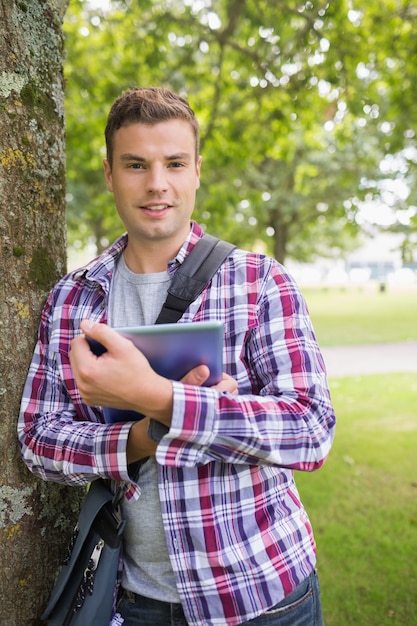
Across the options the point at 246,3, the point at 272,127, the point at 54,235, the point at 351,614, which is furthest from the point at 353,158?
the point at 54,235

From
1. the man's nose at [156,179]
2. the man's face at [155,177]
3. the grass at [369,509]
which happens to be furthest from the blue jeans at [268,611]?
the grass at [369,509]

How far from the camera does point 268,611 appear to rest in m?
1.50

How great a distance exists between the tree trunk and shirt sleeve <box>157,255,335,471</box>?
712 mm

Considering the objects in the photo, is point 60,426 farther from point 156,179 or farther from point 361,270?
point 361,270

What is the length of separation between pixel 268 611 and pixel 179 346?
0.86m

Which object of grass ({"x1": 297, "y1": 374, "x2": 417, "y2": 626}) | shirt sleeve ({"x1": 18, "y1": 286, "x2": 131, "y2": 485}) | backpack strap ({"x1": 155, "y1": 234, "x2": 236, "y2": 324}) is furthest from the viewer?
grass ({"x1": 297, "y1": 374, "x2": 417, "y2": 626})

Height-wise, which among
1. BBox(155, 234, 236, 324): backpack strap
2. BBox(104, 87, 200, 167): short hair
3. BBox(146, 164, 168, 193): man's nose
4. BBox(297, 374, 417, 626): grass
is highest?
BBox(104, 87, 200, 167): short hair

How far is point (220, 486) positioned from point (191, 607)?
0.35 meters

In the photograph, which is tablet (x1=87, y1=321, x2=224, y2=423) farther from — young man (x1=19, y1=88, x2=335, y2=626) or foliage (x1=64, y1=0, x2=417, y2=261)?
foliage (x1=64, y1=0, x2=417, y2=261)

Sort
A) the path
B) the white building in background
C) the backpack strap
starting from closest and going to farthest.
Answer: the backpack strap < the path < the white building in background

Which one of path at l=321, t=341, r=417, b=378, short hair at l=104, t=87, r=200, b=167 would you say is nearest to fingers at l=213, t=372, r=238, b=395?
short hair at l=104, t=87, r=200, b=167

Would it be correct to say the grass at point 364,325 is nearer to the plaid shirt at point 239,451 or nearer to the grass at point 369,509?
the grass at point 369,509

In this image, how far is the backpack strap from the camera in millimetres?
1611

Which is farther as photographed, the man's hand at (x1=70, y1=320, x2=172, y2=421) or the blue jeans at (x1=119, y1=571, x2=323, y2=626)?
the blue jeans at (x1=119, y1=571, x2=323, y2=626)
